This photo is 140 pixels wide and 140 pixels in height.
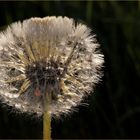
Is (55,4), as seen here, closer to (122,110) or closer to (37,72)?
(122,110)

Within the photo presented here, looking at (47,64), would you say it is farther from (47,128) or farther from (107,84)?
(107,84)

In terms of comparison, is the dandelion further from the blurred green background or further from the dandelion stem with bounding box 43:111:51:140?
the blurred green background

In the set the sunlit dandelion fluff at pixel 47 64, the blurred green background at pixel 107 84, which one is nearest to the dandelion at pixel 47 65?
the sunlit dandelion fluff at pixel 47 64

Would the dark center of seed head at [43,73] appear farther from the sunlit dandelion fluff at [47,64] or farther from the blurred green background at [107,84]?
the blurred green background at [107,84]

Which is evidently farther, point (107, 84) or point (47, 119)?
point (107, 84)

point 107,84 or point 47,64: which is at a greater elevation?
point 107,84

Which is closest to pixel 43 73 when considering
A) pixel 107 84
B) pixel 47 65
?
pixel 47 65

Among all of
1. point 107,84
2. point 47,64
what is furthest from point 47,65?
point 107,84
